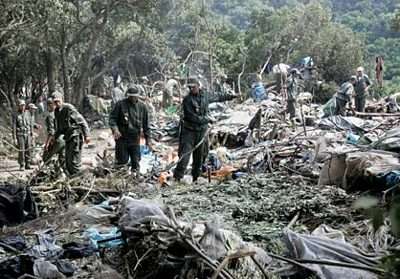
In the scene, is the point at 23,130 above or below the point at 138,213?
below

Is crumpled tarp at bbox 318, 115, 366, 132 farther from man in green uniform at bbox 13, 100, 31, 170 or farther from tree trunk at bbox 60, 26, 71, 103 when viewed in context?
tree trunk at bbox 60, 26, 71, 103

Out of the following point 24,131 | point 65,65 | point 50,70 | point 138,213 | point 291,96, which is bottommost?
point 24,131

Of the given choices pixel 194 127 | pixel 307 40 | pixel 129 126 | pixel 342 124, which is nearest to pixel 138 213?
pixel 129 126

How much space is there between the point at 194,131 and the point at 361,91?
27.1 feet

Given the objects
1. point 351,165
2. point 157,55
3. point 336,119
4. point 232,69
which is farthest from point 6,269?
point 232,69

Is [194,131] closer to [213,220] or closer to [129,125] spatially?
[129,125]

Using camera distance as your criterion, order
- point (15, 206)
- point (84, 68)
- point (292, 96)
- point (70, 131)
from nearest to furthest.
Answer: point (15, 206), point (70, 131), point (292, 96), point (84, 68)

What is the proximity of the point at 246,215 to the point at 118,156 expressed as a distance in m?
3.57

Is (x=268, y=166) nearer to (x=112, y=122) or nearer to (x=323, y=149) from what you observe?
(x=323, y=149)

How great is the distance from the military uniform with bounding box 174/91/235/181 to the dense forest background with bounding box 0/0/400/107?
830 cm

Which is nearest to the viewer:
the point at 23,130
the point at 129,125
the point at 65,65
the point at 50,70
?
the point at 129,125

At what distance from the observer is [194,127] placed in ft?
28.8

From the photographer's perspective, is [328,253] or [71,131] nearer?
[328,253]

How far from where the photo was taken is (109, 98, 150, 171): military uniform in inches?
340
